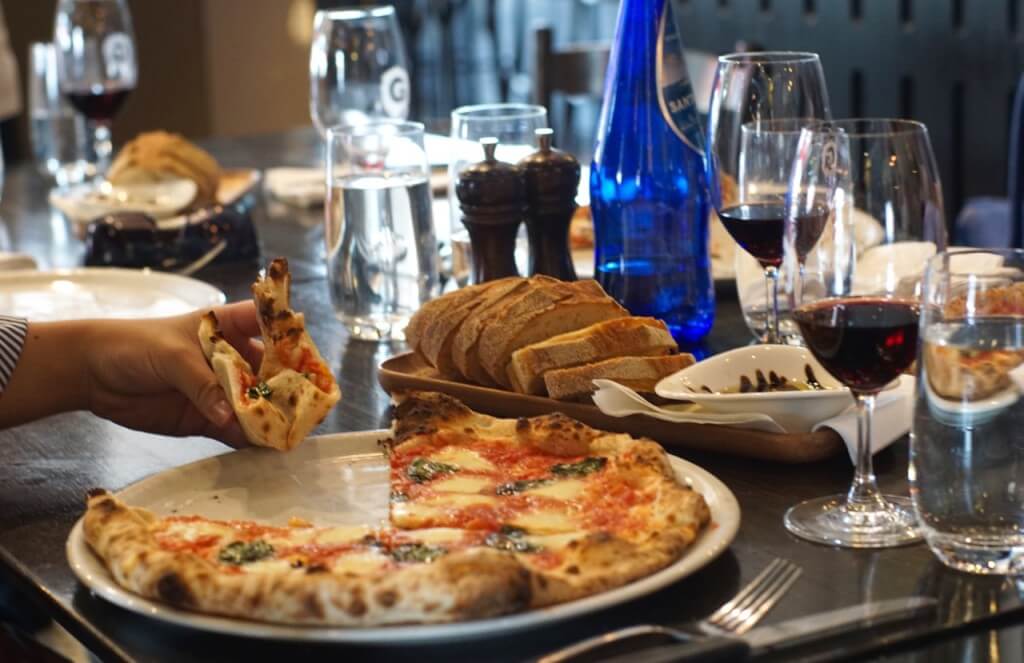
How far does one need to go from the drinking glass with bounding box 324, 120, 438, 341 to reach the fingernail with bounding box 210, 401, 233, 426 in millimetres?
469

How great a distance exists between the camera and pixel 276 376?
1194 millimetres

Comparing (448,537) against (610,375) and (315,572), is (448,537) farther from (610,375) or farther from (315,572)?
(610,375)

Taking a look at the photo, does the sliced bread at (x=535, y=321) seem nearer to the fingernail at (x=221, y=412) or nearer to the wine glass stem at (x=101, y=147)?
the fingernail at (x=221, y=412)

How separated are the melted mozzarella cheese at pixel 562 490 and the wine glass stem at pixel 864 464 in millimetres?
192

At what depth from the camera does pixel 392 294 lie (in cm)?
167

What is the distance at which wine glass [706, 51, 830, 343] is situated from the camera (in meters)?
1.35

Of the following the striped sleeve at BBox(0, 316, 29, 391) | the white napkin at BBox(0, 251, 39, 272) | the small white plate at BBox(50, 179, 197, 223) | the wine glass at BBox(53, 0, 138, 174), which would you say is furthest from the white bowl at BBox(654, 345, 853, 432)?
the wine glass at BBox(53, 0, 138, 174)

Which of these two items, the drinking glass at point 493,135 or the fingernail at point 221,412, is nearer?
the fingernail at point 221,412

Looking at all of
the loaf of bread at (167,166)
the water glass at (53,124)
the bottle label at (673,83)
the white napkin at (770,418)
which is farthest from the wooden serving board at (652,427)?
the water glass at (53,124)

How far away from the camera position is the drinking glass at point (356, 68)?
228 cm

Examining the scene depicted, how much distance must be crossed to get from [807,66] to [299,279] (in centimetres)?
86

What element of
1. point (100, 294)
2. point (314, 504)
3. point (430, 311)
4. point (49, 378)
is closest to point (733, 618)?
point (314, 504)

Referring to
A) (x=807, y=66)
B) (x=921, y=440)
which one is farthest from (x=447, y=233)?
(x=921, y=440)

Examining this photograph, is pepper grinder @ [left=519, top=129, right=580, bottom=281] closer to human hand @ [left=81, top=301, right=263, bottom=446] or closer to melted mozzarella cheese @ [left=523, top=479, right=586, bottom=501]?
human hand @ [left=81, top=301, right=263, bottom=446]
